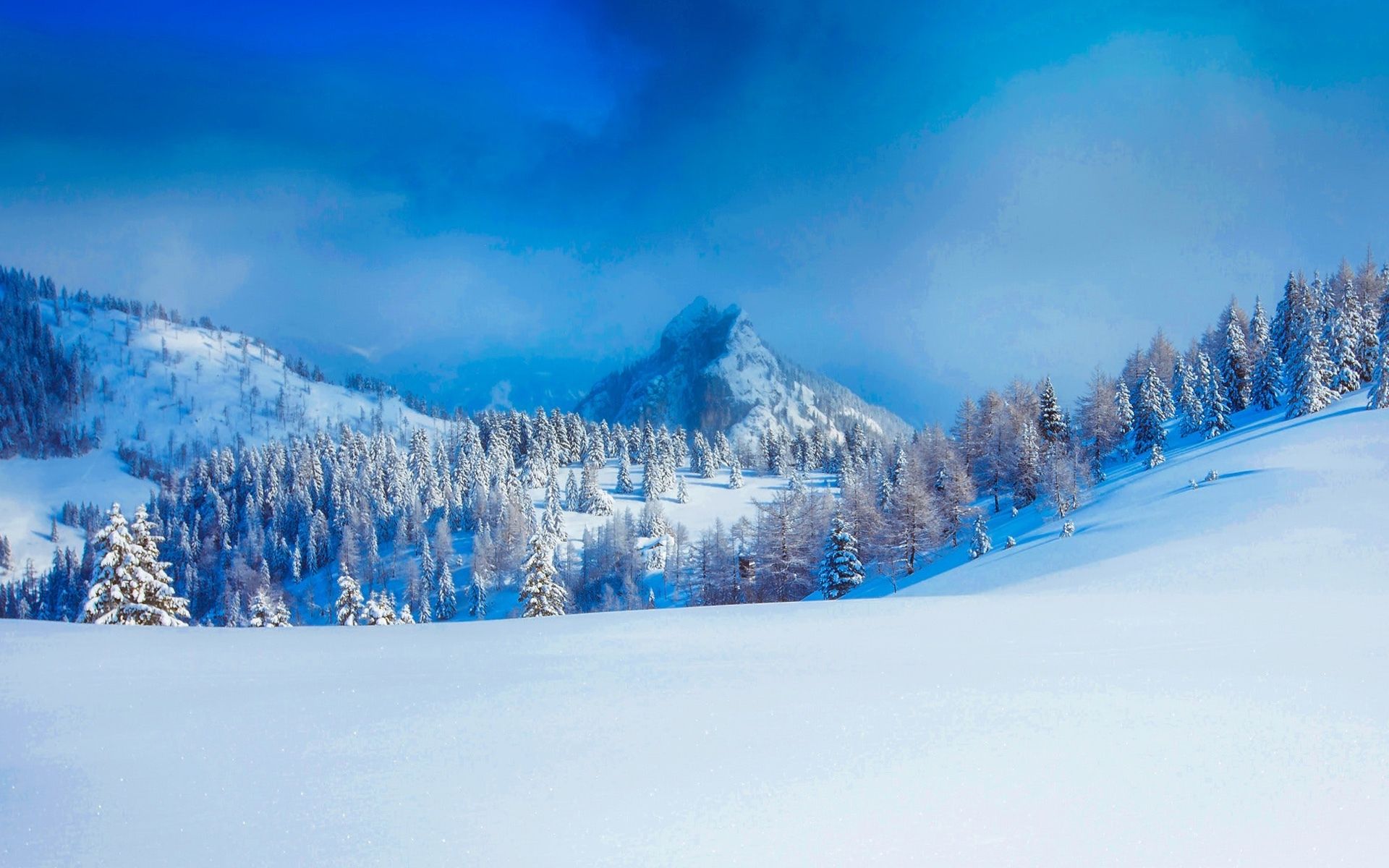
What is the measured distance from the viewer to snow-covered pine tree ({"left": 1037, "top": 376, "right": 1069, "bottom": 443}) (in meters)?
62.6

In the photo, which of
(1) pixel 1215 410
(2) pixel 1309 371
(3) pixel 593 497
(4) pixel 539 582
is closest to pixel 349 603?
(4) pixel 539 582

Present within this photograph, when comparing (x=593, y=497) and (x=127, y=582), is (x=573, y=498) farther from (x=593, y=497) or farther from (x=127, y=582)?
(x=127, y=582)

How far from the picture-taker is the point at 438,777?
4.59m

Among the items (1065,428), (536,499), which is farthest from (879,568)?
(536,499)

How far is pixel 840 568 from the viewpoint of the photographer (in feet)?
132

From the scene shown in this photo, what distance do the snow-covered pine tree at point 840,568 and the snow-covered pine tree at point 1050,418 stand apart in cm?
3365

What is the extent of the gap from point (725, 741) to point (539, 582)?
2711 cm

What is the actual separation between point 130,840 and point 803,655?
20.3 ft

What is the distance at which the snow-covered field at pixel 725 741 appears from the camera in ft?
12.3

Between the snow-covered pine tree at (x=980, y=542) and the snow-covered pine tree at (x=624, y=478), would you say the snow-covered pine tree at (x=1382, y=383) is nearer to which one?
the snow-covered pine tree at (x=980, y=542)

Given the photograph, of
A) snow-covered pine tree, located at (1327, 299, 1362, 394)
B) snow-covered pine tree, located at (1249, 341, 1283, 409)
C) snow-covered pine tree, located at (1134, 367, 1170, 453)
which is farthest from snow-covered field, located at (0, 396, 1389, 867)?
snow-covered pine tree, located at (1249, 341, 1283, 409)

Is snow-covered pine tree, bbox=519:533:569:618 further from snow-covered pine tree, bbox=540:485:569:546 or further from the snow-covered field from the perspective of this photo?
snow-covered pine tree, bbox=540:485:569:546

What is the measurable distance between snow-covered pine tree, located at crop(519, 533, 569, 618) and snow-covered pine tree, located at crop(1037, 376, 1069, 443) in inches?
2086

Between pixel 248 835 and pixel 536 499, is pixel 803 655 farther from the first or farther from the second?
pixel 536 499
